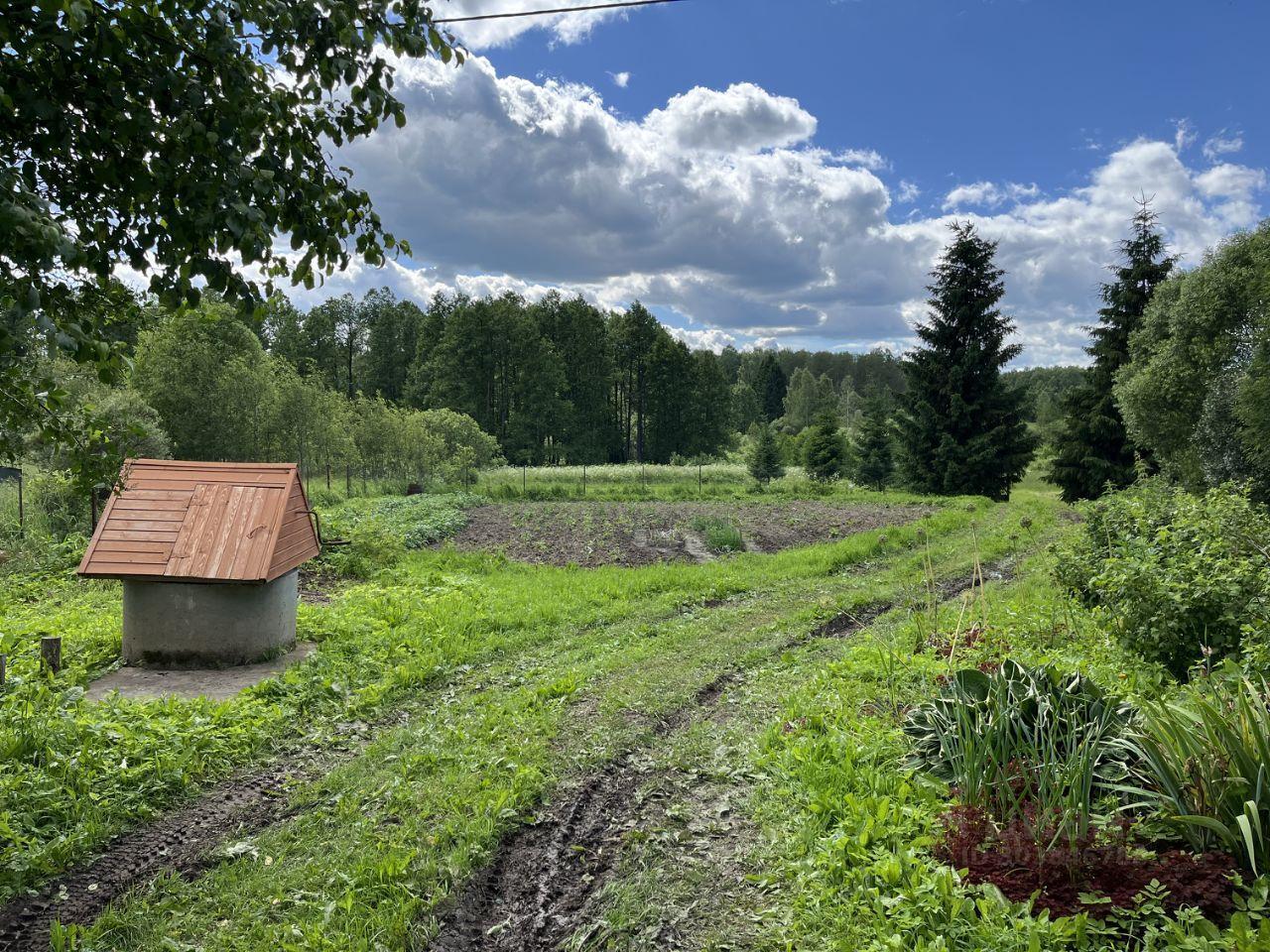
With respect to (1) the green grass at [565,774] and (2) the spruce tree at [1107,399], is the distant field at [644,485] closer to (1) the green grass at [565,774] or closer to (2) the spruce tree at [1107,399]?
(2) the spruce tree at [1107,399]

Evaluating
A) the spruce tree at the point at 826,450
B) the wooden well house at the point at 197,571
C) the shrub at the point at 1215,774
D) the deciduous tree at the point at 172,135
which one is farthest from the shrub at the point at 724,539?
the spruce tree at the point at 826,450

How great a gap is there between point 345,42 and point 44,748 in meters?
5.21

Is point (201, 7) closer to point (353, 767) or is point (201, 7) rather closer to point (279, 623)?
point (353, 767)

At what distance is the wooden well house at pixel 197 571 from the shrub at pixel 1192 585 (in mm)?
7964

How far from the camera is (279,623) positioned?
8.19 meters

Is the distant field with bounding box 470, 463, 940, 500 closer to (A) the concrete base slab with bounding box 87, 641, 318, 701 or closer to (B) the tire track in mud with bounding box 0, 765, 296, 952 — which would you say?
(A) the concrete base slab with bounding box 87, 641, 318, 701

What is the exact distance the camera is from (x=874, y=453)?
3612 cm

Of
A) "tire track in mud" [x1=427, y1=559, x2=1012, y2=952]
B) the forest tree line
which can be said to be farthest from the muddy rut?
the forest tree line

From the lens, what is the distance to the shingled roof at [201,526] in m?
7.56

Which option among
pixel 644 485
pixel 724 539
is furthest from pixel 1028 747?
pixel 644 485

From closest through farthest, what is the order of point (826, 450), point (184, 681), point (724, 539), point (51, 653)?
point (51, 653) < point (184, 681) < point (724, 539) < point (826, 450)

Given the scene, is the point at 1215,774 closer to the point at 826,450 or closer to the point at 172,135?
the point at 172,135

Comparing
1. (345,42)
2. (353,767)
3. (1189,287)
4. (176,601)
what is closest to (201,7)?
Result: (345,42)

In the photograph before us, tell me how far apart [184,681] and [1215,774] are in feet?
27.0
